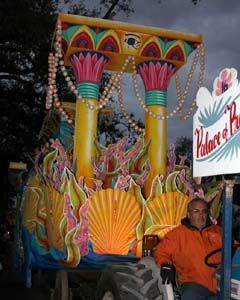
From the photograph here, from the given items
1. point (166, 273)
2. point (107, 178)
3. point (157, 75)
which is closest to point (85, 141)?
point (107, 178)

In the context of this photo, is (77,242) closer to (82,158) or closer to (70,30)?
(82,158)

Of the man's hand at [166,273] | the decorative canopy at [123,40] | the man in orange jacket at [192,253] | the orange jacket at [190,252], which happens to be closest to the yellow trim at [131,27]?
the decorative canopy at [123,40]

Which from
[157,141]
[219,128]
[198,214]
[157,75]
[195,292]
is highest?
[157,75]

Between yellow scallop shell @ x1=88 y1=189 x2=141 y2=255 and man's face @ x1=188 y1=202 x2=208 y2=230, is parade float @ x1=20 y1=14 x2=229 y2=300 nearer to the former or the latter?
yellow scallop shell @ x1=88 y1=189 x2=141 y2=255

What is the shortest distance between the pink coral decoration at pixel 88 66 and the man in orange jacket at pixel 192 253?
5.57 meters

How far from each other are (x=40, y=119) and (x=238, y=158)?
1722 centimetres

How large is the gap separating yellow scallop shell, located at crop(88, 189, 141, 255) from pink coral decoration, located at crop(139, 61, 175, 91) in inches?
131

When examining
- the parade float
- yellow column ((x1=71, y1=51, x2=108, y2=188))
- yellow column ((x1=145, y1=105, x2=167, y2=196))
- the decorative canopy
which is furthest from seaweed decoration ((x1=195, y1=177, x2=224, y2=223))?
the decorative canopy

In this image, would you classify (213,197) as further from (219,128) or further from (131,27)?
(219,128)

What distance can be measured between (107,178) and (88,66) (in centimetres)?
273

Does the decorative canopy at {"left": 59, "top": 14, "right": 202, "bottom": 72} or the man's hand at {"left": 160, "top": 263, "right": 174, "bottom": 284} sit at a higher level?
the decorative canopy at {"left": 59, "top": 14, "right": 202, "bottom": 72}

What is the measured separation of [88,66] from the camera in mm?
9273

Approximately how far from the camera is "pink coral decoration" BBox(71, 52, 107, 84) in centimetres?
930

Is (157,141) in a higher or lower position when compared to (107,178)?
higher
